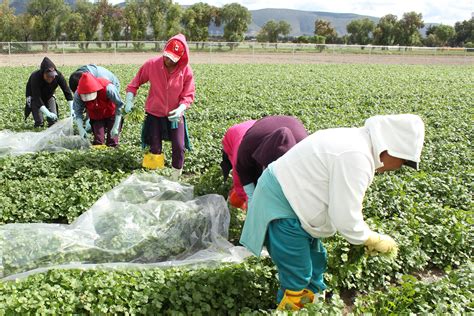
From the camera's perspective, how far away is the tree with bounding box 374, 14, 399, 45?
6266cm

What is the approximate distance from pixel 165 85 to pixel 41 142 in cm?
246

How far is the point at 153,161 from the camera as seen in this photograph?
5.64m

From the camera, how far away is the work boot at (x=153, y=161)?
18.4ft

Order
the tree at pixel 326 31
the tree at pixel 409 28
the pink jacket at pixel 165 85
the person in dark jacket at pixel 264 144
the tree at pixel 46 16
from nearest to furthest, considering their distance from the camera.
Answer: the person in dark jacket at pixel 264 144, the pink jacket at pixel 165 85, the tree at pixel 46 16, the tree at pixel 409 28, the tree at pixel 326 31

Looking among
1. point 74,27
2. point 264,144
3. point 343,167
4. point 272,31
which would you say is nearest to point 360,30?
point 272,31

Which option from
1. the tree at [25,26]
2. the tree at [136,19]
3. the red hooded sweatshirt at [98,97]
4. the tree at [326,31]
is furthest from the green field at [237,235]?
the tree at [326,31]

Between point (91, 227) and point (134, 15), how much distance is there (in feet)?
164

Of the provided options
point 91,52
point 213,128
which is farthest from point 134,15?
point 213,128

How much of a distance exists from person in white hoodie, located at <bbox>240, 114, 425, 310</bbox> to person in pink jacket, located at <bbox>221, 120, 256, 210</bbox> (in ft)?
4.02

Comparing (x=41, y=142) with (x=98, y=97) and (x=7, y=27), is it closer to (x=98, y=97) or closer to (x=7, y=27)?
(x=98, y=97)

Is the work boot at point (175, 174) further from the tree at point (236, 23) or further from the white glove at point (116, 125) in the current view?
the tree at point (236, 23)

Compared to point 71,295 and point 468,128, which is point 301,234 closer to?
point 71,295

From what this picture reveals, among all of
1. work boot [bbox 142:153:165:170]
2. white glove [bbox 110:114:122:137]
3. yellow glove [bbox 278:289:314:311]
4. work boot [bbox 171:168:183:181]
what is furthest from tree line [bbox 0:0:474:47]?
yellow glove [bbox 278:289:314:311]

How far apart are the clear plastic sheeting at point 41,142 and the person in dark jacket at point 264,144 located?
3.66m
